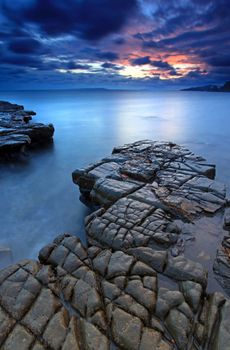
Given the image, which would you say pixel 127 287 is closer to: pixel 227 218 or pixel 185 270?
pixel 185 270

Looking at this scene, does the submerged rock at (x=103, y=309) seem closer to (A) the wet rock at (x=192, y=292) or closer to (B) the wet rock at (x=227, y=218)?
(A) the wet rock at (x=192, y=292)

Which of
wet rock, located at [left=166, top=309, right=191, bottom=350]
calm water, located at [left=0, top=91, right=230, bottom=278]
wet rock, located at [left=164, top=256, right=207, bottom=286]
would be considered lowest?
calm water, located at [left=0, top=91, right=230, bottom=278]

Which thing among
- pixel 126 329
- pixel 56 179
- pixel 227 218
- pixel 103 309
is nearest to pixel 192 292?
pixel 126 329

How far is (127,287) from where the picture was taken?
371cm

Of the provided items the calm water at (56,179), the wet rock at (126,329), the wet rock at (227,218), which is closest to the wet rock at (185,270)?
the wet rock at (126,329)

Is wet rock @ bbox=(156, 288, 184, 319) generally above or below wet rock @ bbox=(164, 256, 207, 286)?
below

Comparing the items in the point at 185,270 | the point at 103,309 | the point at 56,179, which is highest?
the point at 185,270

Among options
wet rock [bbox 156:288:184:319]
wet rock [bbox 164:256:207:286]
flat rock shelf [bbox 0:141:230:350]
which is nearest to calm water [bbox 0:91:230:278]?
flat rock shelf [bbox 0:141:230:350]

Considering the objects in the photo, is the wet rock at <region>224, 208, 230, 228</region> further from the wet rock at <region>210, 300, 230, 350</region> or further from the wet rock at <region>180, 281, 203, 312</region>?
the wet rock at <region>210, 300, 230, 350</region>

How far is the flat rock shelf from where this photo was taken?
3.07 m

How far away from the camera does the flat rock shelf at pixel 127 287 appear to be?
3.07 m

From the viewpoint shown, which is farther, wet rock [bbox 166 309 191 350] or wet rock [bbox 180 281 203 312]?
wet rock [bbox 180 281 203 312]

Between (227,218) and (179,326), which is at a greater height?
(227,218)

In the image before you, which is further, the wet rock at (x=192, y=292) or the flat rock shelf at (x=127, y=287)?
the wet rock at (x=192, y=292)
